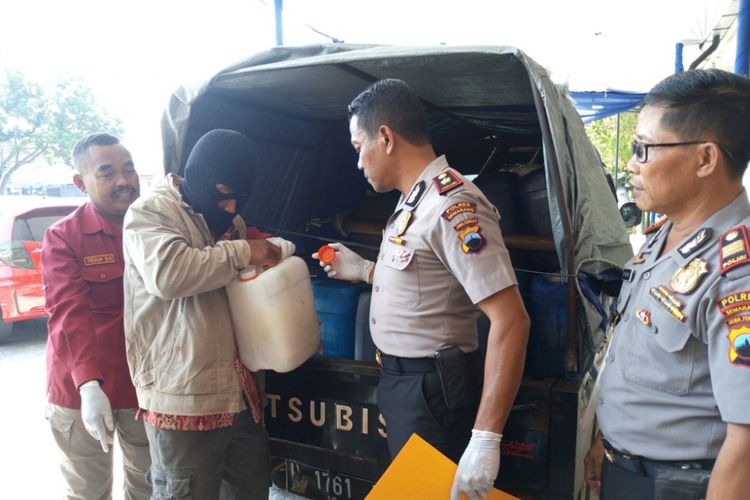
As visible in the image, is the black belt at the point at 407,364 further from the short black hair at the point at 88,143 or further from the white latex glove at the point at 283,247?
the short black hair at the point at 88,143

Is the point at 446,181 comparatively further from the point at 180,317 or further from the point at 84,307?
the point at 84,307

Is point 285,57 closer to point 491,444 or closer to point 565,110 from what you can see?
point 565,110

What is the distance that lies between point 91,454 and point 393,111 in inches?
77.5

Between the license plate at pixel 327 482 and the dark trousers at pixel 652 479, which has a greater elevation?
the dark trousers at pixel 652 479

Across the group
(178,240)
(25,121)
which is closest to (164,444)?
(178,240)

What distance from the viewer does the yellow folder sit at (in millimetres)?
1480

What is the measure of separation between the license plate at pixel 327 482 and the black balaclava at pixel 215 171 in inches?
44.6

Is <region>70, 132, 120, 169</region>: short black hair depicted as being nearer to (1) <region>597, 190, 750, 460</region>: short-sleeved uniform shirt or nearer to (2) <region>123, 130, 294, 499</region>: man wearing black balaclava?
(2) <region>123, 130, 294, 499</region>: man wearing black balaclava

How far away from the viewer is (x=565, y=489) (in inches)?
70.7

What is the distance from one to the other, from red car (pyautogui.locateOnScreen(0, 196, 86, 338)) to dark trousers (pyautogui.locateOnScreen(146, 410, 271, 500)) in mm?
4825

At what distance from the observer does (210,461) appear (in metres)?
Result: 1.92

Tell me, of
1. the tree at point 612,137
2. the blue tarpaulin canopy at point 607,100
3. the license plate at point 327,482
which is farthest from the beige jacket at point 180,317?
the tree at point 612,137

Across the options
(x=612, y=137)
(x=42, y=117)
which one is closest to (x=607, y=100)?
(x=612, y=137)

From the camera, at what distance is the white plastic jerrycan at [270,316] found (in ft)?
6.24
